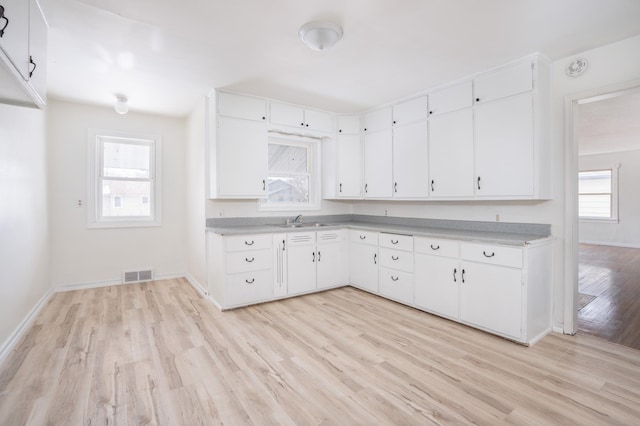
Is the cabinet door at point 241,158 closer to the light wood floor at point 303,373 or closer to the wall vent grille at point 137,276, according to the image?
the light wood floor at point 303,373

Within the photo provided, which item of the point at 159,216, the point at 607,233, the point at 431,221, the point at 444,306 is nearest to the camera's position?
the point at 444,306

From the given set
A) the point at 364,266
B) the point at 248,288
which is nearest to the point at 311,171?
the point at 364,266

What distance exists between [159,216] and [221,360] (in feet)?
10.4

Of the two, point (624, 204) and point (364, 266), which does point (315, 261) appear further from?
point (624, 204)

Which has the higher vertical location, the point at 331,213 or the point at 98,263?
the point at 331,213

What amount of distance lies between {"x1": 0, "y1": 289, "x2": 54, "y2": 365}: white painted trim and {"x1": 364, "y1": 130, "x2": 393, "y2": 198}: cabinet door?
399 centimetres

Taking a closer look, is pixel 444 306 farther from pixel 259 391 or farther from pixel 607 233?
pixel 607 233

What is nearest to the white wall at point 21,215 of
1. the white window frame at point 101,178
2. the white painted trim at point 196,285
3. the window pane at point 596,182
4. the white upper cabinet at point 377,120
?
the white window frame at point 101,178

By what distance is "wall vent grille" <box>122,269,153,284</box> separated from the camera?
457cm

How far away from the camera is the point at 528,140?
2818 millimetres

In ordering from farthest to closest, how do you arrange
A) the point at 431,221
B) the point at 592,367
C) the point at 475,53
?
the point at 431,221
the point at 475,53
the point at 592,367

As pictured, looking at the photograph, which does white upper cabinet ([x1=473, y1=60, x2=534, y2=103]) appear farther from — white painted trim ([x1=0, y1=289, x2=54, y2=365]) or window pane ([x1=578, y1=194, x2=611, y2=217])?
window pane ([x1=578, y1=194, x2=611, y2=217])

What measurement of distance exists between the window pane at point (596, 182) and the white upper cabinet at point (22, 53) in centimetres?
1041

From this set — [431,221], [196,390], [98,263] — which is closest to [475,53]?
[431,221]
